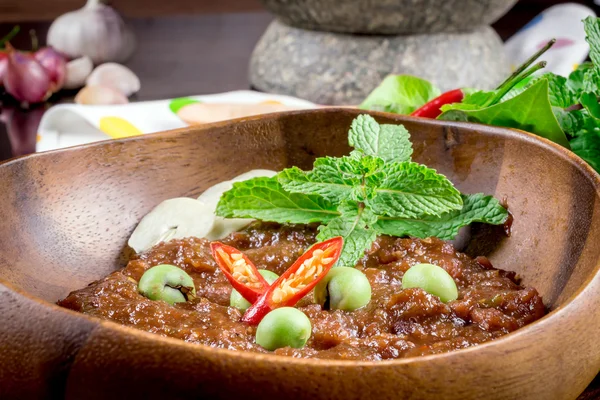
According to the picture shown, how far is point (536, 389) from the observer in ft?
3.27

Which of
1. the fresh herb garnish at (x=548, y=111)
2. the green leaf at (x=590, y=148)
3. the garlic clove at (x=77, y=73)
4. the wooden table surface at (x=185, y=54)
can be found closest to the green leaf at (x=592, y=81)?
the fresh herb garnish at (x=548, y=111)

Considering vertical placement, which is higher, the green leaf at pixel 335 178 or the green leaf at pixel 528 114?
the green leaf at pixel 528 114

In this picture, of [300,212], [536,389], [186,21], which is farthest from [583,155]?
[186,21]

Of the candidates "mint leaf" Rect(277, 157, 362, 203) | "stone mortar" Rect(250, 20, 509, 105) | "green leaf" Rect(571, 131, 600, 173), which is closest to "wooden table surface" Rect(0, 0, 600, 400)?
"stone mortar" Rect(250, 20, 509, 105)

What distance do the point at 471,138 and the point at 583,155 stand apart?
0.27 m

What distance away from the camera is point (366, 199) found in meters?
1.59

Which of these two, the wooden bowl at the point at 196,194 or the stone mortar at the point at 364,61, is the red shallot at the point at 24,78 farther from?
the wooden bowl at the point at 196,194

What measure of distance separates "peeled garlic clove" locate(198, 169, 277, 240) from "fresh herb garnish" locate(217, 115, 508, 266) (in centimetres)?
5

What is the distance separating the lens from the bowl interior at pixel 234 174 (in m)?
1.44

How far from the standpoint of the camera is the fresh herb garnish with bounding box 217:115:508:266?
1558 mm

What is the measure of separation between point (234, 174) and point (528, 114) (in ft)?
2.15

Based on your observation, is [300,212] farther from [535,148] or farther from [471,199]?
[535,148]

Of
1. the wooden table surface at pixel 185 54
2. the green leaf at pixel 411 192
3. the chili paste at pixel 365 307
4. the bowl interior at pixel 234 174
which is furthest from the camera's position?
the wooden table surface at pixel 185 54

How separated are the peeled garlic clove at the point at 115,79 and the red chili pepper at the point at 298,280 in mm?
2452
